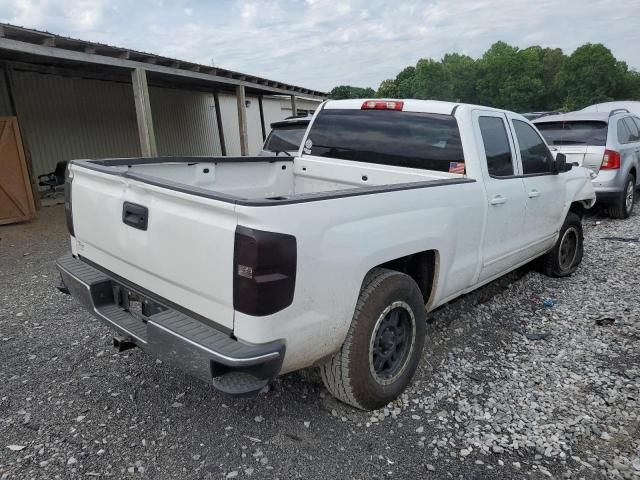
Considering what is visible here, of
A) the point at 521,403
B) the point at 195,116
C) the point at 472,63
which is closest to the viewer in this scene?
the point at 521,403

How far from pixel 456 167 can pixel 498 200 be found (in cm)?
43

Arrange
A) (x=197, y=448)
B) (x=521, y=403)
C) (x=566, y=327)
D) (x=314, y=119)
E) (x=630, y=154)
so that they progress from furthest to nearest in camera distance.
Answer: (x=630, y=154) < (x=314, y=119) < (x=566, y=327) < (x=521, y=403) < (x=197, y=448)

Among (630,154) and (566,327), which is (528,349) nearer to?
(566,327)

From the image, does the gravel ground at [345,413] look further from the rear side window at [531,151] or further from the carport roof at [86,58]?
the carport roof at [86,58]

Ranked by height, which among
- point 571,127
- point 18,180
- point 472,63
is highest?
point 472,63

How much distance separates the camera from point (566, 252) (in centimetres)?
554

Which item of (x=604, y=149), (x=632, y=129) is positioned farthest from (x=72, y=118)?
(x=632, y=129)

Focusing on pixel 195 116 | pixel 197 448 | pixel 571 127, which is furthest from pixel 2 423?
pixel 195 116

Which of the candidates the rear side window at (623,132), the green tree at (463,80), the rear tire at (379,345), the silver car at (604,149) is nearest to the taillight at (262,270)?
the rear tire at (379,345)

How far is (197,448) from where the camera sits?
2623mm

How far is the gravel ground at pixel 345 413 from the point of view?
99.0 inches

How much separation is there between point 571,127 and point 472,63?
59682 mm

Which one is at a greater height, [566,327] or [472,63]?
[472,63]

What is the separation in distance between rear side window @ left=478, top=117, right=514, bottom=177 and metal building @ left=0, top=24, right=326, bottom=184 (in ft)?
23.9
